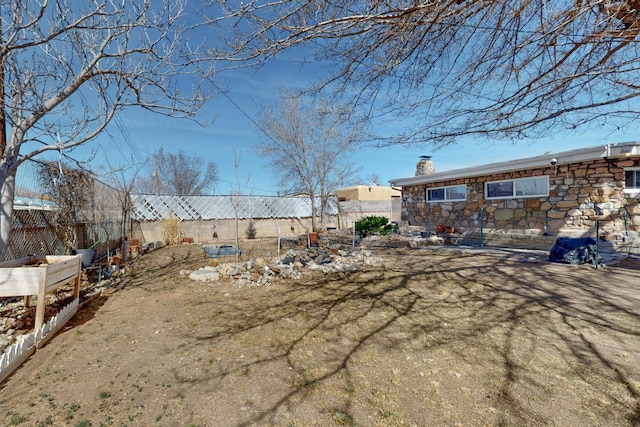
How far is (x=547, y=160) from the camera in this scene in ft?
23.9

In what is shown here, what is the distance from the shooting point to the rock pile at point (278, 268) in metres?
5.00

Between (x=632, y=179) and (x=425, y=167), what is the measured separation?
673 cm

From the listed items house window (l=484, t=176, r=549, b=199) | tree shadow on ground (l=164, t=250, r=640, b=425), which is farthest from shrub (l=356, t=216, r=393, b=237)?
tree shadow on ground (l=164, t=250, r=640, b=425)

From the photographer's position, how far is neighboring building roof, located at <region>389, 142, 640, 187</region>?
20.4 ft

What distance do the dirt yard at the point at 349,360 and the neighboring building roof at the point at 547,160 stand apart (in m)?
3.91

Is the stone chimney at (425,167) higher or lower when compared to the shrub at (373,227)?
higher

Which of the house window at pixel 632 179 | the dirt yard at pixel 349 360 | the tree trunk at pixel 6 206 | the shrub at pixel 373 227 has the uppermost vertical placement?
the house window at pixel 632 179

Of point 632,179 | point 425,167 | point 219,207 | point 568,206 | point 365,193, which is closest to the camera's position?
point 632,179

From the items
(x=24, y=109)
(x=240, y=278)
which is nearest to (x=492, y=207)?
(x=240, y=278)

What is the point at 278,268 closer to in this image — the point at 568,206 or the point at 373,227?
the point at 373,227

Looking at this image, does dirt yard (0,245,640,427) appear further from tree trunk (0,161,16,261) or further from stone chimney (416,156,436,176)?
stone chimney (416,156,436,176)

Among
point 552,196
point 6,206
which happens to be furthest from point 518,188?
point 6,206

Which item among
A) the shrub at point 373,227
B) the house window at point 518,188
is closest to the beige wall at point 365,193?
the shrub at point 373,227

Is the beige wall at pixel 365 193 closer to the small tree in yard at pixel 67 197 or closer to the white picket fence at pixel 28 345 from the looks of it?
the small tree in yard at pixel 67 197
